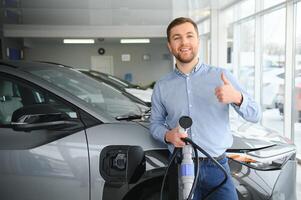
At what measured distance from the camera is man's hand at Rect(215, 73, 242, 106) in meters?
1.40

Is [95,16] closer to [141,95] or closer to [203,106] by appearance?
[141,95]

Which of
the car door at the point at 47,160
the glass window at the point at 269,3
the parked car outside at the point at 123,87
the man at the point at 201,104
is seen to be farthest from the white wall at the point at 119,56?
the man at the point at 201,104

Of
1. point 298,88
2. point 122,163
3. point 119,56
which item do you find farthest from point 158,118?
point 119,56

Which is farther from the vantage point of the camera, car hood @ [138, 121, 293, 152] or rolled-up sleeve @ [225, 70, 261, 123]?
car hood @ [138, 121, 293, 152]

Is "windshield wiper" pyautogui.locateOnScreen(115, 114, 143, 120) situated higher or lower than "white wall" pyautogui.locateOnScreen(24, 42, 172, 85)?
lower

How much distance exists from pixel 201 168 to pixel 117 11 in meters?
8.52

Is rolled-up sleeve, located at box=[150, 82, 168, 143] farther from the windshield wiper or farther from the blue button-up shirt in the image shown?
the windshield wiper

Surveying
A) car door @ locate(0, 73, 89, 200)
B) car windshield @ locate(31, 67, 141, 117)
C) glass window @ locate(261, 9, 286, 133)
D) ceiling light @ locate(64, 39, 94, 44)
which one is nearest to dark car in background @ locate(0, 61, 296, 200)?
car door @ locate(0, 73, 89, 200)

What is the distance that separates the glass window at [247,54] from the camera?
777 centimetres

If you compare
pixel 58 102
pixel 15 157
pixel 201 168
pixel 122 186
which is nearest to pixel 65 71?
pixel 58 102

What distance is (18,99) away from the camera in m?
2.22

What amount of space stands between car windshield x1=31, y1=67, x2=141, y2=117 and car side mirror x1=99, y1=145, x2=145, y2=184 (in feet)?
0.89

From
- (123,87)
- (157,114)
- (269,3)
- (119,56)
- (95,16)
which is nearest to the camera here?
(157,114)

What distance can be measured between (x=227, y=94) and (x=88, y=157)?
0.87 meters
